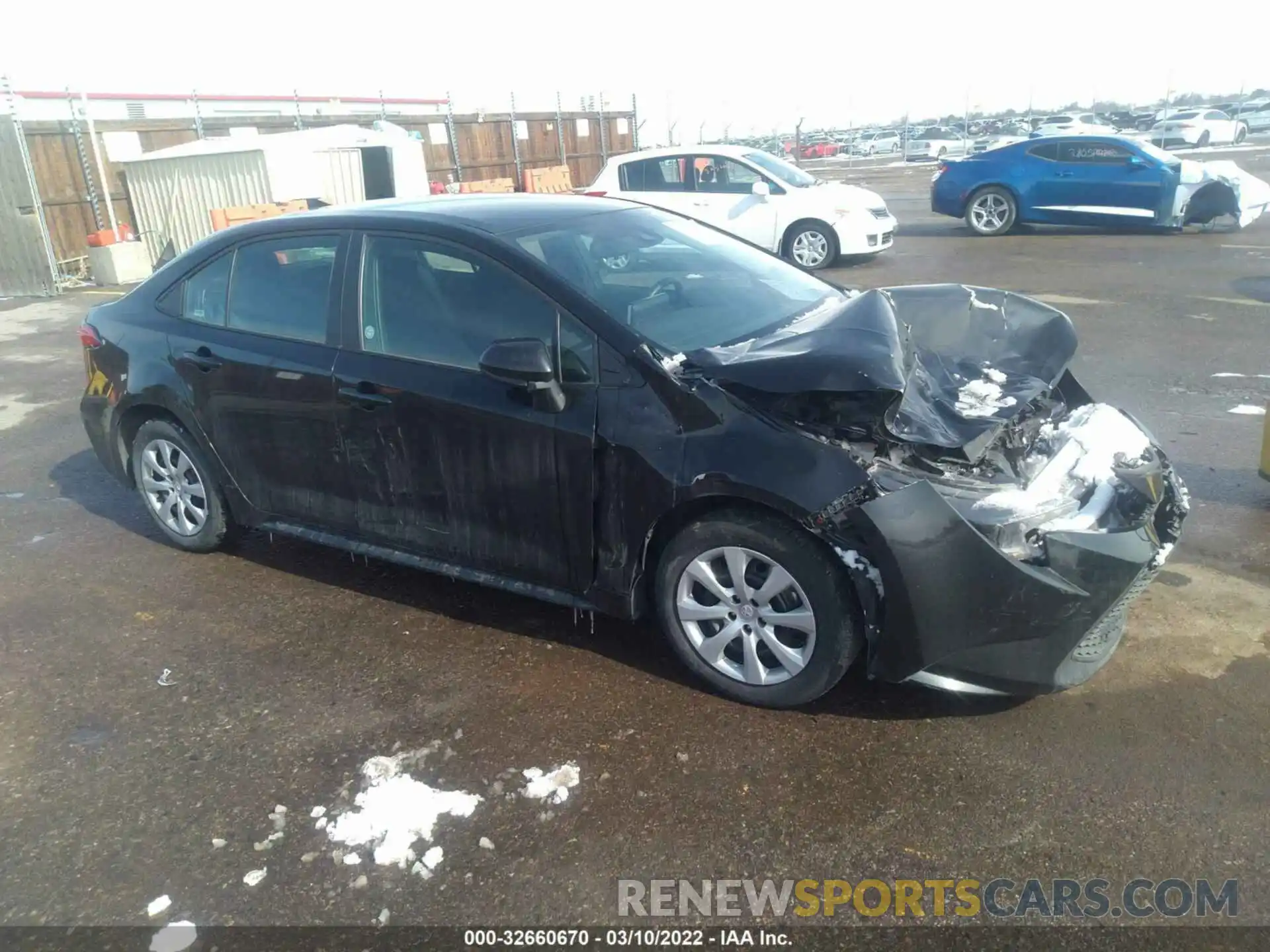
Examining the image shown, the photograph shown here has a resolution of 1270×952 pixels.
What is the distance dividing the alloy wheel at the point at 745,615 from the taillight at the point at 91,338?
11.4ft

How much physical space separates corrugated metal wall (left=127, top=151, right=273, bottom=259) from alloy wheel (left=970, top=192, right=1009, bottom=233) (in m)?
11.8

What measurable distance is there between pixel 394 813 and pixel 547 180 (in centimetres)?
2262

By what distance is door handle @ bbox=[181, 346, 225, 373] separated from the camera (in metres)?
4.48

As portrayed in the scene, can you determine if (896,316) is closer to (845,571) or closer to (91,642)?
(845,571)

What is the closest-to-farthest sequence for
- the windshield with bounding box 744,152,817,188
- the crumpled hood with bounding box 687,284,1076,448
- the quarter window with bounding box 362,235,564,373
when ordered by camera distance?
Result: the crumpled hood with bounding box 687,284,1076,448 → the quarter window with bounding box 362,235,564,373 → the windshield with bounding box 744,152,817,188

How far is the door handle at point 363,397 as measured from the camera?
391cm

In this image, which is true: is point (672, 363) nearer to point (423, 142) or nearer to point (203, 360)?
point (203, 360)

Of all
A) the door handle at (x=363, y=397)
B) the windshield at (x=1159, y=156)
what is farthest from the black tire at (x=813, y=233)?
the door handle at (x=363, y=397)

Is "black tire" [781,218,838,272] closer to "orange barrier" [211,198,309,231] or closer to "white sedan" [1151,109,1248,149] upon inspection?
"orange barrier" [211,198,309,231]

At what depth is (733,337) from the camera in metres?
3.74

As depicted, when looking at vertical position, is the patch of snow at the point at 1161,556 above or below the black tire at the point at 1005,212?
above

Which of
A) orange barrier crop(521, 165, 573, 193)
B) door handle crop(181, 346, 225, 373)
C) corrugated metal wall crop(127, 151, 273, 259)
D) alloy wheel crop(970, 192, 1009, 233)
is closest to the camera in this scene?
door handle crop(181, 346, 225, 373)

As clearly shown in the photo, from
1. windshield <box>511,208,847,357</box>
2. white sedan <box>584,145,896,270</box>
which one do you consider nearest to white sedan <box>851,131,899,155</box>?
white sedan <box>584,145,896,270</box>

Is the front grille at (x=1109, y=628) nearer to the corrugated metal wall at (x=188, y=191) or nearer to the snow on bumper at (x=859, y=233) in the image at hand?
the snow on bumper at (x=859, y=233)
